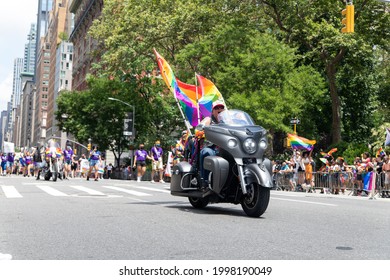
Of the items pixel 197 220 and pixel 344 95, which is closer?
pixel 197 220

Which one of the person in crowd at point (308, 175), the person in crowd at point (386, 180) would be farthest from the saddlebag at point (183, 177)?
the person in crowd at point (308, 175)

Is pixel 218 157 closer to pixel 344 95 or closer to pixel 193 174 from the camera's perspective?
pixel 193 174

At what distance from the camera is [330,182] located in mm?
22547

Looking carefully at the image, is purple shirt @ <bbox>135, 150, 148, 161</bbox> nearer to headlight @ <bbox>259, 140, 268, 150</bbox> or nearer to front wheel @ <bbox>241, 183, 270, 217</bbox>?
front wheel @ <bbox>241, 183, 270, 217</bbox>

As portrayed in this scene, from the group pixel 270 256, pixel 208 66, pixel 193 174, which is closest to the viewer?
pixel 270 256

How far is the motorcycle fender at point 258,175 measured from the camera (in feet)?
27.4

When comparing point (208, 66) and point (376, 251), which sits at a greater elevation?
point (208, 66)

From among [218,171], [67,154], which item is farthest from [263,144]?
[67,154]

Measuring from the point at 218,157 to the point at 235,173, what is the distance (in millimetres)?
380

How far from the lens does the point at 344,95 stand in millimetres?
41438

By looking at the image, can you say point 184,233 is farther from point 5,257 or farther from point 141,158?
point 141,158
